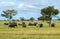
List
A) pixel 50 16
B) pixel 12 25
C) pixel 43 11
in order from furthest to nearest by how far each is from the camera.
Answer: pixel 43 11 → pixel 50 16 → pixel 12 25

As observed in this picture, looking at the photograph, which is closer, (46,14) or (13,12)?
(46,14)

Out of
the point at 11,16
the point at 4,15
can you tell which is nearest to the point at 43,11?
the point at 11,16

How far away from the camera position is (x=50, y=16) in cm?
9831

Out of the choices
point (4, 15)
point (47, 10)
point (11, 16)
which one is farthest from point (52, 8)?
point (4, 15)

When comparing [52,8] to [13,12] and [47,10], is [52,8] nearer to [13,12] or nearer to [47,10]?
[47,10]

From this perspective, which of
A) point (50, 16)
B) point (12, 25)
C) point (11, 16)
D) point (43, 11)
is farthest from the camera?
point (11, 16)

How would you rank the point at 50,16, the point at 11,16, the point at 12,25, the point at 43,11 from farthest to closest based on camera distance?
the point at 11,16 < the point at 43,11 < the point at 50,16 < the point at 12,25

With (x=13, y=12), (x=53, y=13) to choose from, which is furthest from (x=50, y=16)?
(x=13, y=12)

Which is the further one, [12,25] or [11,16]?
A: [11,16]

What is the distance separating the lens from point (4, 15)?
141000 mm

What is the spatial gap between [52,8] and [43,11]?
4.20m

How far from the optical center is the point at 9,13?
13975 centimetres

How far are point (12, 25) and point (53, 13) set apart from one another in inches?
1323

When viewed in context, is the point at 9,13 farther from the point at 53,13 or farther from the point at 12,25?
the point at 12,25
